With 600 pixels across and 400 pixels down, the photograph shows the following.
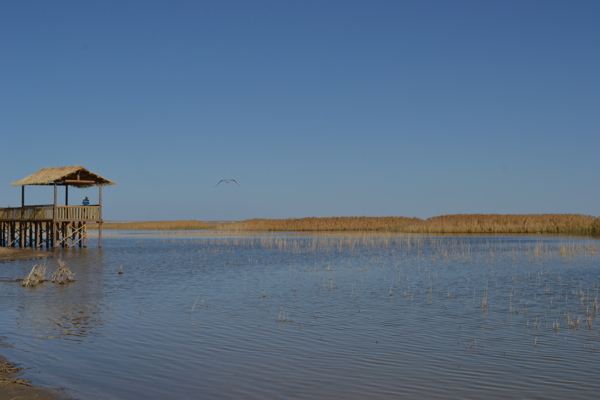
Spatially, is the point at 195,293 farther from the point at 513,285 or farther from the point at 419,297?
the point at 513,285

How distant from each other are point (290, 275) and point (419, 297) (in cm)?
683

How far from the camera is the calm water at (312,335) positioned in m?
7.42

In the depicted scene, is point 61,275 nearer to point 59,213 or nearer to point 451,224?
point 59,213

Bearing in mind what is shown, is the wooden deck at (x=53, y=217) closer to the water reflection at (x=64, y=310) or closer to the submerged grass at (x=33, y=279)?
the water reflection at (x=64, y=310)

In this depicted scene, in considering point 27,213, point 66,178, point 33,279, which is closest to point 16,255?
point 66,178

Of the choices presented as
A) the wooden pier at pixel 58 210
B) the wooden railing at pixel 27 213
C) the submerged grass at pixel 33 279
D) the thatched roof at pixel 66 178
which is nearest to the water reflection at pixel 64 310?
the submerged grass at pixel 33 279

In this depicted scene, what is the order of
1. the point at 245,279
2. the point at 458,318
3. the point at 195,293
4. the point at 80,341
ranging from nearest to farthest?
the point at 80,341 → the point at 458,318 → the point at 195,293 → the point at 245,279

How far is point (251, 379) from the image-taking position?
766 centimetres

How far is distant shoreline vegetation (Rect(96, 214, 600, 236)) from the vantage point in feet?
185

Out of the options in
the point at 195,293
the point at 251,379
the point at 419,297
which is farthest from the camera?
the point at 195,293

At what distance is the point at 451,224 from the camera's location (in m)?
60.2

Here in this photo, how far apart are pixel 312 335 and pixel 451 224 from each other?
51.8 metres

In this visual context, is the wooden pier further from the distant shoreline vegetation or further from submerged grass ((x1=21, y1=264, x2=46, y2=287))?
the distant shoreline vegetation

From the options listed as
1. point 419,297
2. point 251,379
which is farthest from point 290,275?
point 251,379
